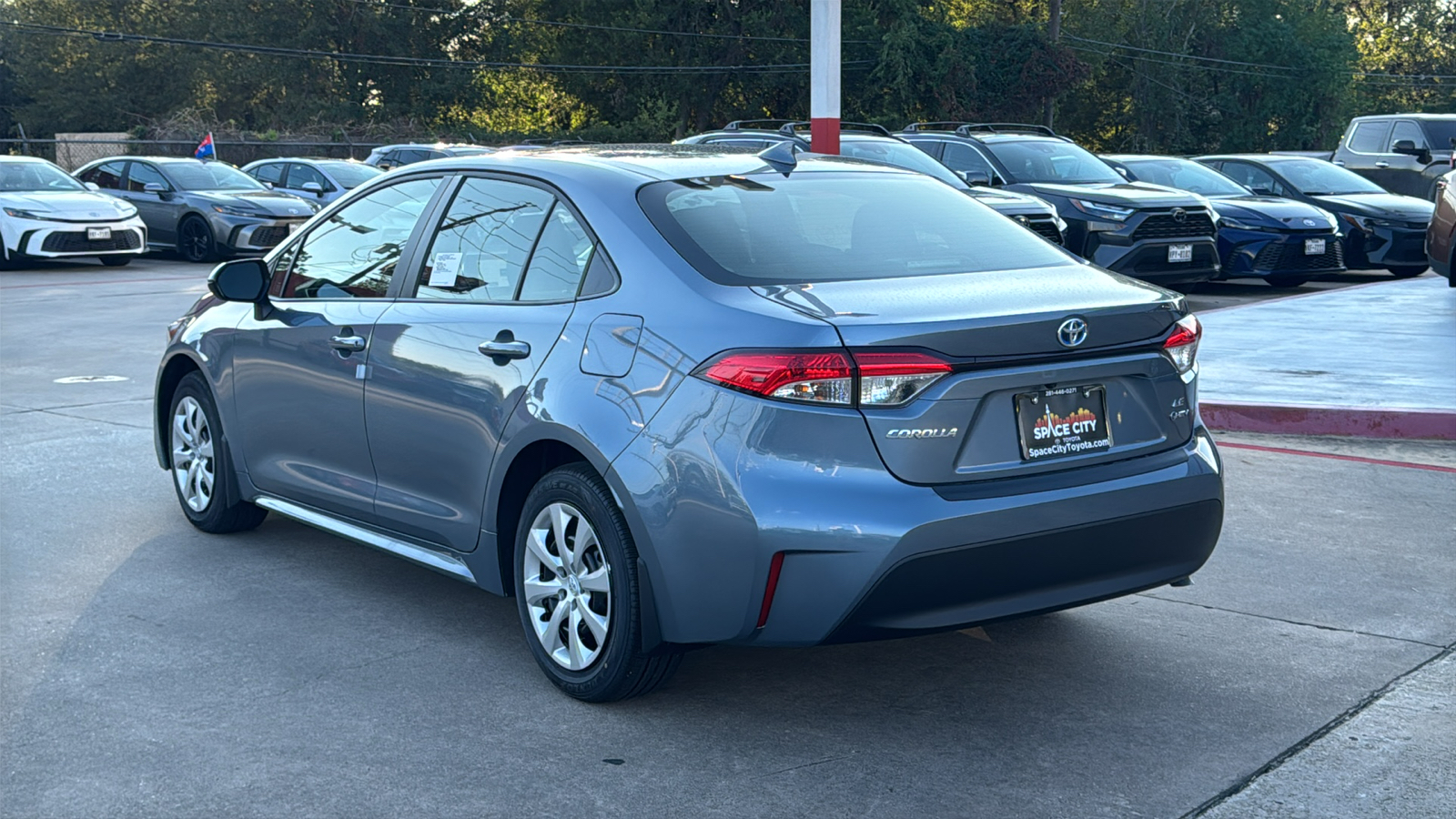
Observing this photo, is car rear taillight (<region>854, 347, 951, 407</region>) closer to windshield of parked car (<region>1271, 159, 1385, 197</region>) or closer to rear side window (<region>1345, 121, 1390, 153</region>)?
windshield of parked car (<region>1271, 159, 1385, 197</region>)

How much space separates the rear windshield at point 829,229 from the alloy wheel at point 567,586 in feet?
2.77

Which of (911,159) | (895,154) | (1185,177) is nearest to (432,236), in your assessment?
(911,159)

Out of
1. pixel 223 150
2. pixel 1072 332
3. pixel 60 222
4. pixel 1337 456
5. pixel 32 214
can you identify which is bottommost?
pixel 223 150

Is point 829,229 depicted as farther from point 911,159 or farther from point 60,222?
point 60,222

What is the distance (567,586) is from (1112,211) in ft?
39.0

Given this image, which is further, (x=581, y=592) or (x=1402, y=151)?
(x=1402, y=151)

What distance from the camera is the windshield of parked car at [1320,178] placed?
1897 centimetres

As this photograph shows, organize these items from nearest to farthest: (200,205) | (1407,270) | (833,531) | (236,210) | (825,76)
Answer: (833,531) → (825,76) → (1407,270) → (236,210) → (200,205)

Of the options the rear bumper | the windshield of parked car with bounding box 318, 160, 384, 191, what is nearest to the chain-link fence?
the windshield of parked car with bounding box 318, 160, 384, 191

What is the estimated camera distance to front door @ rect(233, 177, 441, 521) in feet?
17.6

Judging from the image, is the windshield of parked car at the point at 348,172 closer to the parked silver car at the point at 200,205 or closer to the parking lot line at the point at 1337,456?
the parked silver car at the point at 200,205

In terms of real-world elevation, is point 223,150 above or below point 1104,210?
below

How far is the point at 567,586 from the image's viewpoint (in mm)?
4488

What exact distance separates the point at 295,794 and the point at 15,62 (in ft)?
261
